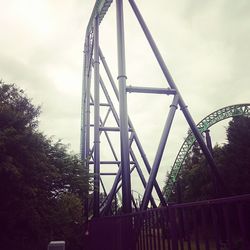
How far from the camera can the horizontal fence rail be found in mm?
2535

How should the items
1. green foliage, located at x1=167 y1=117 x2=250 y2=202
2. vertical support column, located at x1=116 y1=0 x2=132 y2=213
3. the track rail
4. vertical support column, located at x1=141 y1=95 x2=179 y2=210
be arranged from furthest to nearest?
1. green foliage, located at x1=167 y1=117 x2=250 y2=202
2. the track rail
3. vertical support column, located at x1=116 y1=0 x2=132 y2=213
4. vertical support column, located at x1=141 y1=95 x2=179 y2=210

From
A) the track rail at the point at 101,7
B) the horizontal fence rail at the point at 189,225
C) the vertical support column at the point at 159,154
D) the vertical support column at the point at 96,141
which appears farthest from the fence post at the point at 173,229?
the track rail at the point at 101,7

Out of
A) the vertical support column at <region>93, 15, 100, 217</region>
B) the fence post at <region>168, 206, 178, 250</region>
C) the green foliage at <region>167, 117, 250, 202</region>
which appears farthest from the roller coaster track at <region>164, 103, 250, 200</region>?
the fence post at <region>168, 206, 178, 250</region>

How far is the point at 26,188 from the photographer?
862 centimetres

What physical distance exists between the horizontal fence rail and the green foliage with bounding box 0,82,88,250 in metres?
3.99

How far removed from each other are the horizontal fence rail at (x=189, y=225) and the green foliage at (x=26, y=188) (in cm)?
399

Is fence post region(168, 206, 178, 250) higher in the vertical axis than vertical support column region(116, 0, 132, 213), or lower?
lower

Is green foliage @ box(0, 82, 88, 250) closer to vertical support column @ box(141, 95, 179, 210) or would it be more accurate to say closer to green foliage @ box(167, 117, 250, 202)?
vertical support column @ box(141, 95, 179, 210)

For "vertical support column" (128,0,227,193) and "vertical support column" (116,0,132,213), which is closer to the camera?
"vertical support column" (116,0,132,213)

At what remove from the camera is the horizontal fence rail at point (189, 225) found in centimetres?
254

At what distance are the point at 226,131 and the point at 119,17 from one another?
46.4 feet

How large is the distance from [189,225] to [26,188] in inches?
256

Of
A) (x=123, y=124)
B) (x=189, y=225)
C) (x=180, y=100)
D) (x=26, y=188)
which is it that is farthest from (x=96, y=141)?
(x=189, y=225)

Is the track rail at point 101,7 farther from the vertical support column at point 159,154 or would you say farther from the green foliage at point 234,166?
the green foliage at point 234,166
